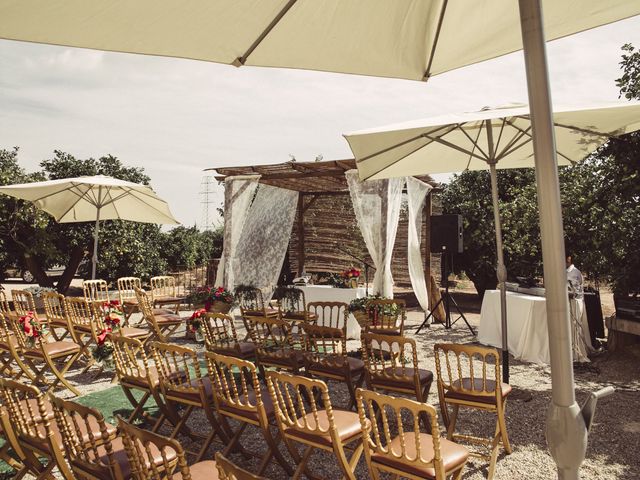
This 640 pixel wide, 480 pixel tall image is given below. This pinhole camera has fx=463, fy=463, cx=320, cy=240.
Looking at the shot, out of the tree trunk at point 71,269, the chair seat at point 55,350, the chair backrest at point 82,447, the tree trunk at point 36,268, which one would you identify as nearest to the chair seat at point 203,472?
the chair backrest at point 82,447

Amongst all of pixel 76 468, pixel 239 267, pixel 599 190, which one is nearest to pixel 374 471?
pixel 76 468

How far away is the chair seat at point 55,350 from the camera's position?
4.82m

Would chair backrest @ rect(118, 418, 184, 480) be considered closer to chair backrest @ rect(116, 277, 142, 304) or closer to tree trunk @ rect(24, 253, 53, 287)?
chair backrest @ rect(116, 277, 142, 304)

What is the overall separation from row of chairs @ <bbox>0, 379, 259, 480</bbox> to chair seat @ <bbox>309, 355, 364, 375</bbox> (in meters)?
1.73

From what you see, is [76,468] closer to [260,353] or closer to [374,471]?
[374,471]

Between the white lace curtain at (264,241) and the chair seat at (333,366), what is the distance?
619 centimetres

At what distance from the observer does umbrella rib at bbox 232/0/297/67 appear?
2.09m

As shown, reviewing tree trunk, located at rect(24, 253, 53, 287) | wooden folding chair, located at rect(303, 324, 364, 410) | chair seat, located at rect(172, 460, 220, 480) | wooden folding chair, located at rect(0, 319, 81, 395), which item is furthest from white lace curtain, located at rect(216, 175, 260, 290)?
chair seat, located at rect(172, 460, 220, 480)

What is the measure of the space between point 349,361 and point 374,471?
1.70 meters

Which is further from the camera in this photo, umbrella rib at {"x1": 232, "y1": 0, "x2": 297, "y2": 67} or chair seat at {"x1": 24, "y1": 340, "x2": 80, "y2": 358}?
chair seat at {"x1": 24, "y1": 340, "x2": 80, "y2": 358}

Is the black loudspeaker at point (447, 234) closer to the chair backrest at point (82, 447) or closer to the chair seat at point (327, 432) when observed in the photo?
the chair seat at point (327, 432)

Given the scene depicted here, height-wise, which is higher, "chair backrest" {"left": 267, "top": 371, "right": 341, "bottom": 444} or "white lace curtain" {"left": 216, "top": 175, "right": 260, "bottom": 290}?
"white lace curtain" {"left": 216, "top": 175, "right": 260, "bottom": 290}

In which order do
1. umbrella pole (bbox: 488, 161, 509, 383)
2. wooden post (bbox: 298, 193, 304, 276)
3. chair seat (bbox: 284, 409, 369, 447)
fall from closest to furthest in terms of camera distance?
chair seat (bbox: 284, 409, 369, 447) → umbrella pole (bbox: 488, 161, 509, 383) → wooden post (bbox: 298, 193, 304, 276)

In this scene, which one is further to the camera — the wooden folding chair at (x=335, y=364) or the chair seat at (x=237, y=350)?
the chair seat at (x=237, y=350)
